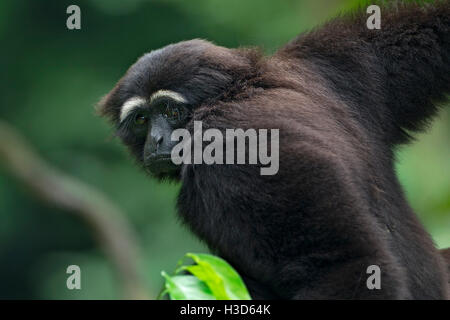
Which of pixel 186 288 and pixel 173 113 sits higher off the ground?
pixel 173 113

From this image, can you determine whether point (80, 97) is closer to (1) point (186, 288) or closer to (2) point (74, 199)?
(2) point (74, 199)

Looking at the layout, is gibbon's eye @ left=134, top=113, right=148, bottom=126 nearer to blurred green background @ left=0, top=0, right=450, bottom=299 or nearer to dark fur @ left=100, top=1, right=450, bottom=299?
dark fur @ left=100, top=1, right=450, bottom=299

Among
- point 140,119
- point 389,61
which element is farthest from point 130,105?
point 389,61

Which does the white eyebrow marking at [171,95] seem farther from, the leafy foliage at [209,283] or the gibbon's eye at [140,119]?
the leafy foliage at [209,283]

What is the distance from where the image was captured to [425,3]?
5949 mm

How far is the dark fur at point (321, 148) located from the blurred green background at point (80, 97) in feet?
22.9

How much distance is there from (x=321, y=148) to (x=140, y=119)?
5.63ft

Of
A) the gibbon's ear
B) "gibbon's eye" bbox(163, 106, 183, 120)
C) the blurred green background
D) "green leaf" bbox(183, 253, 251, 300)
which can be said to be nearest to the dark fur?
the gibbon's ear

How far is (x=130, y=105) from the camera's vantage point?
18.3 ft

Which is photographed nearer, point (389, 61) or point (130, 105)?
point (130, 105)

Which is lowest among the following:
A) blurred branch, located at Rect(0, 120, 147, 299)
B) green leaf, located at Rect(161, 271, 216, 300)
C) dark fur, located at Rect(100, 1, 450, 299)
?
green leaf, located at Rect(161, 271, 216, 300)

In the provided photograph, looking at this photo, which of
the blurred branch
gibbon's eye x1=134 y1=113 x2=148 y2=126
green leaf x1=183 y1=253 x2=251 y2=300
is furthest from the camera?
the blurred branch

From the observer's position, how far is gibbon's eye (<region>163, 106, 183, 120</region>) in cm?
536
